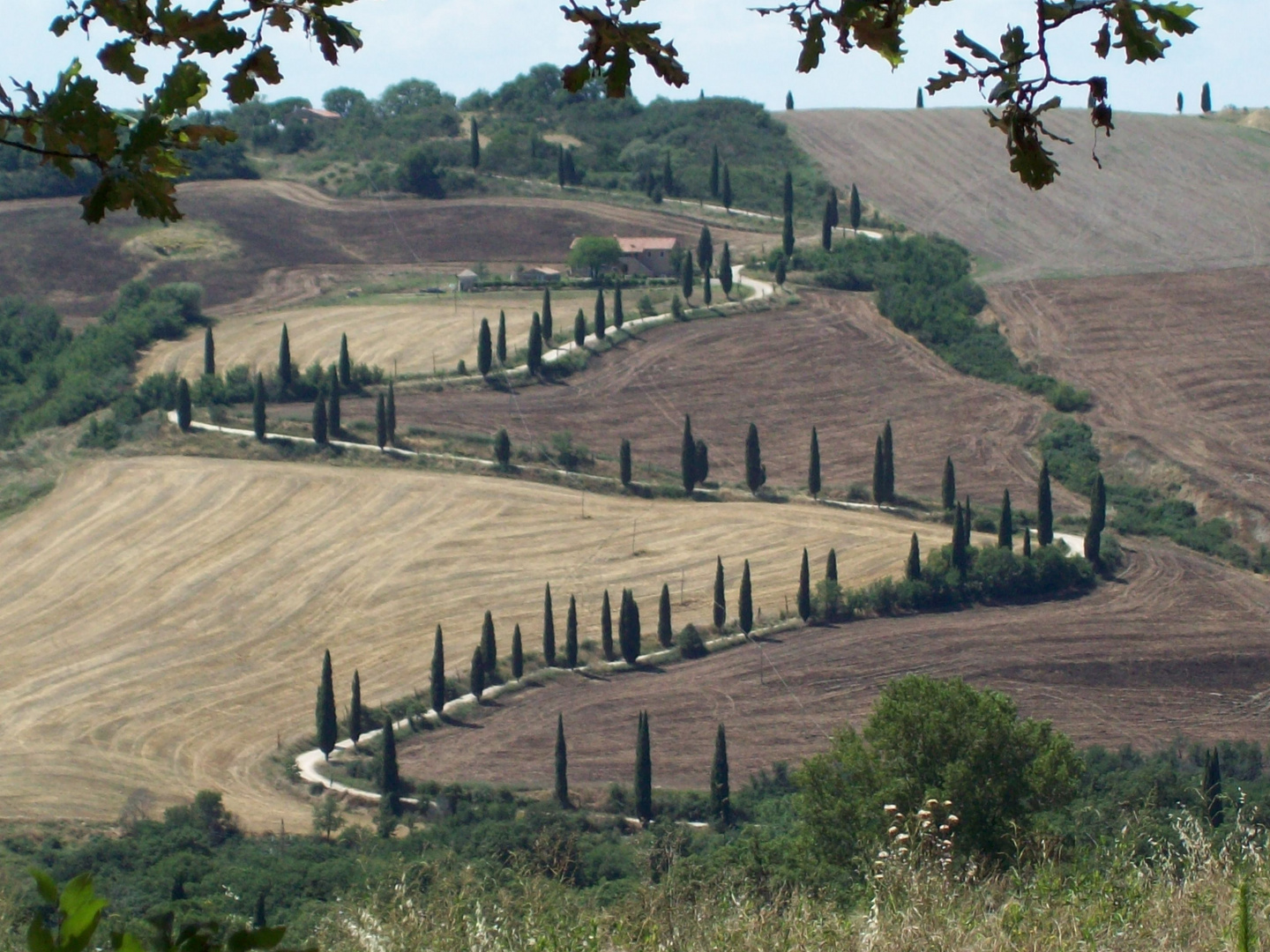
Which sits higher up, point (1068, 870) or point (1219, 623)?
point (1068, 870)

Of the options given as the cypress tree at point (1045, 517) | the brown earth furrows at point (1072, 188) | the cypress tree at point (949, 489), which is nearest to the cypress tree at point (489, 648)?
the cypress tree at point (1045, 517)

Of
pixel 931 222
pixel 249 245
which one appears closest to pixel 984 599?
pixel 931 222

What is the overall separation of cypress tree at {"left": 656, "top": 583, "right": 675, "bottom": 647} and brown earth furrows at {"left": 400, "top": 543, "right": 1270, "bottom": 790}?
185 centimetres

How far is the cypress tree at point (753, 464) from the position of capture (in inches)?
3152

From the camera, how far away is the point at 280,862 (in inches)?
1622

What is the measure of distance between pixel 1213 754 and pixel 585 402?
47081 millimetres

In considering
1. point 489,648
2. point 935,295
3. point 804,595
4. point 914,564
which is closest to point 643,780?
point 489,648

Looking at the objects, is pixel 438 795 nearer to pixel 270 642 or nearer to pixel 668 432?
pixel 270 642

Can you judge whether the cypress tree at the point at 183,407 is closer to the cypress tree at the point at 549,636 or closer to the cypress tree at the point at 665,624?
the cypress tree at the point at 549,636

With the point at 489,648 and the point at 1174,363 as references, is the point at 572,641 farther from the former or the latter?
the point at 1174,363

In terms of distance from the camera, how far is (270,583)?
71.8 metres

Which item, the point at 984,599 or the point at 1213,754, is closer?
the point at 1213,754

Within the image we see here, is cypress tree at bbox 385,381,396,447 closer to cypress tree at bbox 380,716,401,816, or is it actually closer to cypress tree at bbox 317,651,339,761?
cypress tree at bbox 317,651,339,761

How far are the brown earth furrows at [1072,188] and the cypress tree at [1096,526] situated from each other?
4039 centimetres
